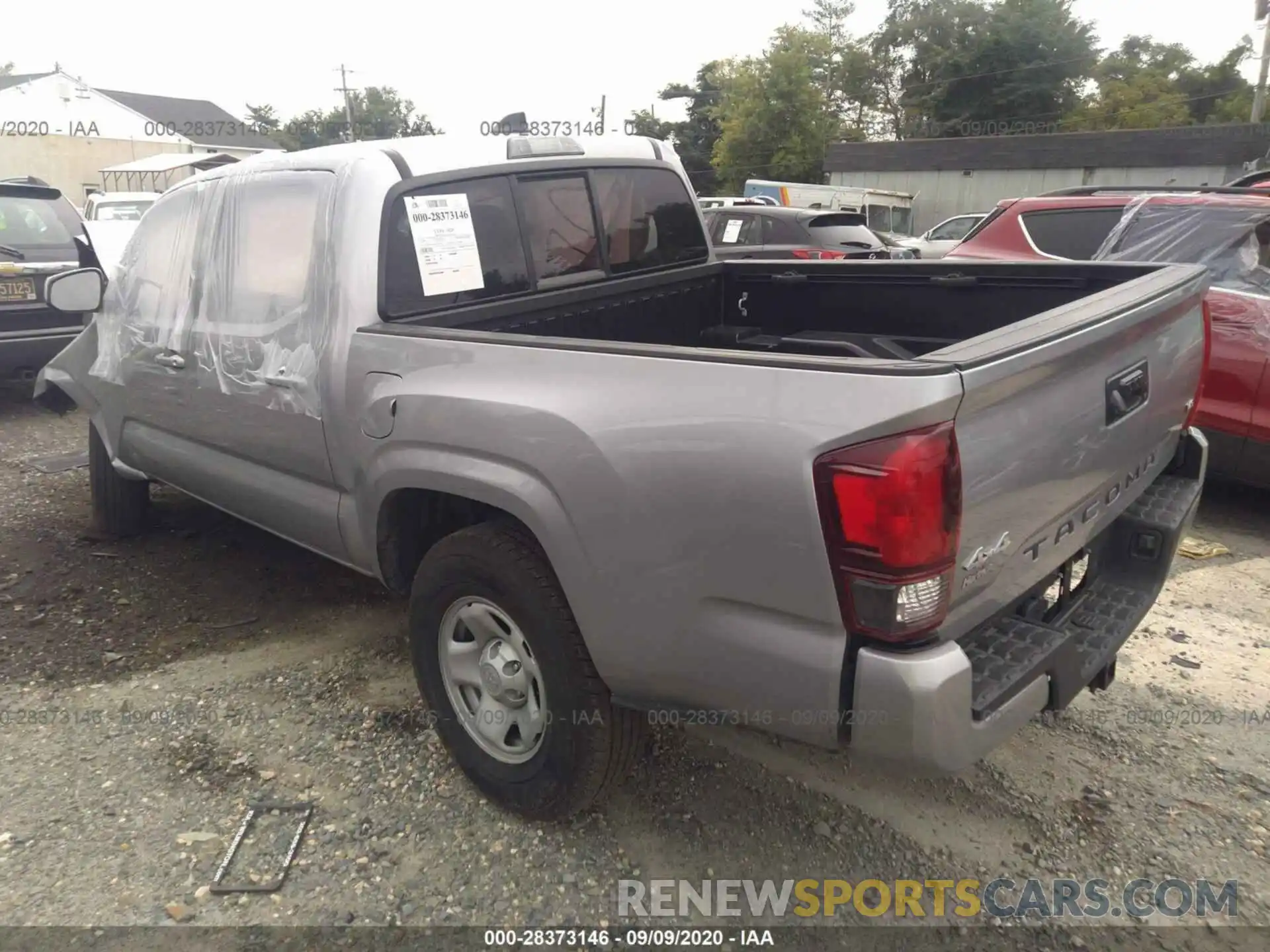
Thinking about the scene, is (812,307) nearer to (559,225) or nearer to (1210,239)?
Answer: (559,225)

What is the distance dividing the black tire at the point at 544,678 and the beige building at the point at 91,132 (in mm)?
22614

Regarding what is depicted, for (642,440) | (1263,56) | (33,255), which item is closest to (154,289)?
(642,440)

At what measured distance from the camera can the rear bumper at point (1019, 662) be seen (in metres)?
1.72

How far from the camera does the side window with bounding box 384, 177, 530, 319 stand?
2.79 meters

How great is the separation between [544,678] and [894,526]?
1.07 m

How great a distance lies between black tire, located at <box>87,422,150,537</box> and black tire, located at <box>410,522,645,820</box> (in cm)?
278

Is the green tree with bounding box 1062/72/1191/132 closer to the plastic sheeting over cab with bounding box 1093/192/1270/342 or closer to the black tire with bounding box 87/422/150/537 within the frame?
the plastic sheeting over cab with bounding box 1093/192/1270/342

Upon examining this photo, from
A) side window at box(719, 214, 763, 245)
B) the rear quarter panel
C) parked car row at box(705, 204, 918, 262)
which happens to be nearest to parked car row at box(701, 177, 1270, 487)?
the rear quarter panel

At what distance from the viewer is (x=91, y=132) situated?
38344mm

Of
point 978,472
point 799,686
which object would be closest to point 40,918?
point 799,686

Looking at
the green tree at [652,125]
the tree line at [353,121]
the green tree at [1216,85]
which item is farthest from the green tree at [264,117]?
the green tree at [1216,85]

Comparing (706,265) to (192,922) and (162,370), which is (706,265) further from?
(192,922)

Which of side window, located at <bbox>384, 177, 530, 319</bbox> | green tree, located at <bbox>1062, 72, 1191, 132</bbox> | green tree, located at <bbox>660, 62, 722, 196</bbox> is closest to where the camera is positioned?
side window, located at <bbox>384, 177, 530, 319</bbox>

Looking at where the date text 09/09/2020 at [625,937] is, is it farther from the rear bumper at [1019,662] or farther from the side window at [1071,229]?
the side window at [1071,229]
